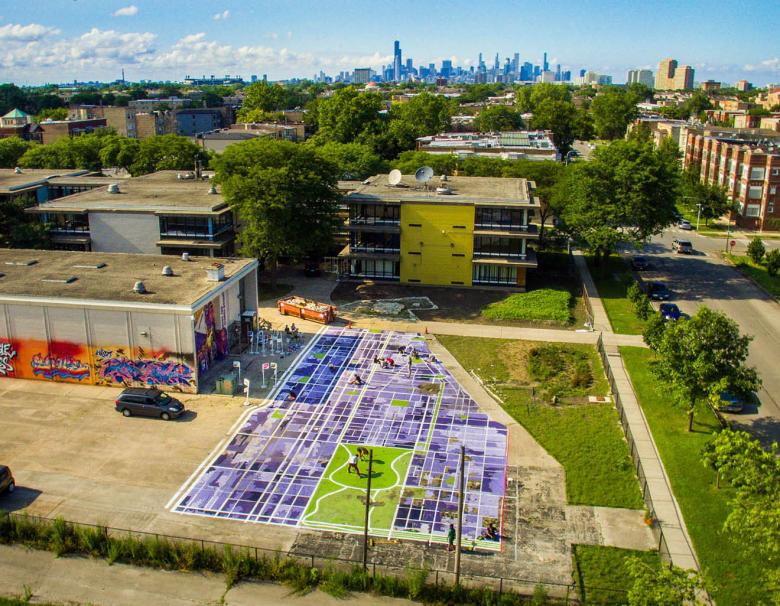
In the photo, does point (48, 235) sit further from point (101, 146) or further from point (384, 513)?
point (384, 513)

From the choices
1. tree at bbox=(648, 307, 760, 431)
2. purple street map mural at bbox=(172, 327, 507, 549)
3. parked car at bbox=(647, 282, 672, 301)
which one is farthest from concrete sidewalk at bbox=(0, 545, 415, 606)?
parked car at bbox=(647, 282, 672, 301)

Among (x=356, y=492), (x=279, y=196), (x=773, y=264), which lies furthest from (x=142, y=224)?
(x=773, y=264)

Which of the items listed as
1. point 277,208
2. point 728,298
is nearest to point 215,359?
point 277,208

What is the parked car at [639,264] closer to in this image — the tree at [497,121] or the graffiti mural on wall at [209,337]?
the graffiti mural on wall at [209,337]

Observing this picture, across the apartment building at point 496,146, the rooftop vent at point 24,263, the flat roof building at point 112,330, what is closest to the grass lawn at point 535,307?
the flat roof building at point 112,330

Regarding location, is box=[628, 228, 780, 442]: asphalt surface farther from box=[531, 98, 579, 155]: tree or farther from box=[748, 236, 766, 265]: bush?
box=[531, 98, 579, 155]: tree

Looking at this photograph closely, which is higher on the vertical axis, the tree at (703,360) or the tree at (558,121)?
the tree at (558,121)

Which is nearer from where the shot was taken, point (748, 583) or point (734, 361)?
point (748, 583)
